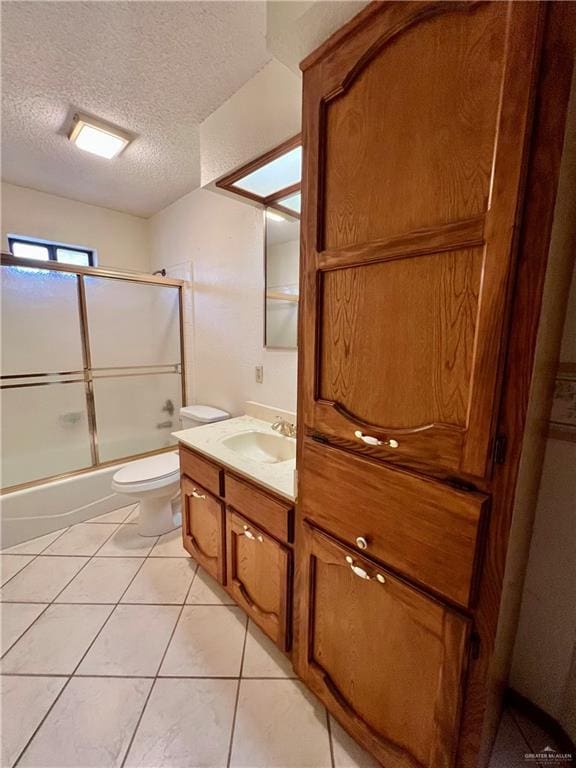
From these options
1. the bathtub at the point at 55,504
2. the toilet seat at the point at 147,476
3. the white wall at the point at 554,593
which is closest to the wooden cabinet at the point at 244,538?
the toilet seat at the point at 147,476

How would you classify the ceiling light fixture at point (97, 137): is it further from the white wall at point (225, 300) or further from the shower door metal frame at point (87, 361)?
the shower door metal frame at point (87, 361)

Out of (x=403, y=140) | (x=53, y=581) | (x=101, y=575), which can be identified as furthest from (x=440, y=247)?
(x=53, y=581)

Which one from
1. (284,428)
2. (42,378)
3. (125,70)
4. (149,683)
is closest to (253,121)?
(125,70)

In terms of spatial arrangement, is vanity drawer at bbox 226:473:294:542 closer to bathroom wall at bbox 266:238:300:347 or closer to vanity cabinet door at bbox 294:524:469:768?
vanity cabinet door at bbox 294:524:469:768

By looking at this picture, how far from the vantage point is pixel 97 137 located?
1757 mm

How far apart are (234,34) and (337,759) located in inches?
102

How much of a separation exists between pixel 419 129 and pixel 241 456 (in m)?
1.21

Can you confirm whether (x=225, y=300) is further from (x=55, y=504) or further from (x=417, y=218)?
(x=55, y=504)

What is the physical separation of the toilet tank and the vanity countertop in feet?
1.14

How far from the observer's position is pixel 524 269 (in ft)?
1.76

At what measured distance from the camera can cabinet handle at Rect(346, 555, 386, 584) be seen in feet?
2.59

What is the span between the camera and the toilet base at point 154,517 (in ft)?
6.68

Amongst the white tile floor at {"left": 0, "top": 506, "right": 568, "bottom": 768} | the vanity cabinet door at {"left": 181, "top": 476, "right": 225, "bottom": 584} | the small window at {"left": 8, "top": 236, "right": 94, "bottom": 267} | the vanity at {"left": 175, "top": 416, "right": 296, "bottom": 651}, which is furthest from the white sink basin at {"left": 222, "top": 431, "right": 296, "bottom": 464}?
the small window at {"left": 8, "top": 236, "right": 94, "bottom": 267}

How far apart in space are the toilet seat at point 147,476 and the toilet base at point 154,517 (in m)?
0.22
